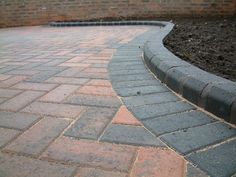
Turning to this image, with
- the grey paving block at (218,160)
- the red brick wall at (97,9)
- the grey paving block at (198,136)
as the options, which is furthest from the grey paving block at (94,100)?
the red brick wall at (97,9)

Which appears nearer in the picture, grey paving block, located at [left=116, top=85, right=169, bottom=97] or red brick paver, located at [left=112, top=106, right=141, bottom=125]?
red brick paver, located at [left=112, top=106, right=141, bottom=125]

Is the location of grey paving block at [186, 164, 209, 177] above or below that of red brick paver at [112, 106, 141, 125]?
above

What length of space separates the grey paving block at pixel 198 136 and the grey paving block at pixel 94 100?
67 centimetres

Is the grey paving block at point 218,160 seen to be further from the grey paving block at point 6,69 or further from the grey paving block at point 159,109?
the grey paving block at point 6,69

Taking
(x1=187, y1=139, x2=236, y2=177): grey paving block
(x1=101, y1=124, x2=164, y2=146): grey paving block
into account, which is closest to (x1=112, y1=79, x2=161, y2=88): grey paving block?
(x1=101, y1=124, x2=164, y2=146): grey paving block

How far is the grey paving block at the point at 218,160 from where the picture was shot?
1.41 meters

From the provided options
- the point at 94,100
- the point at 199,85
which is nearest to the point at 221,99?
the point at 199,85

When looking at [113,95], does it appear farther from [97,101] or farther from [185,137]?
[185,137]

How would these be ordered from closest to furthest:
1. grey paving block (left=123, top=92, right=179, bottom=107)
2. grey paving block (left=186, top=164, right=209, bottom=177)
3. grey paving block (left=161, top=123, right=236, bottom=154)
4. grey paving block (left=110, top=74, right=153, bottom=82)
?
grey paving block (left=186, top=164, right=209, bottom=177) < grey paving block (left=161, top=123, right=236, bottom=154) < grey paving block (left=123, top=92, right=179, bottom=107) < grey paving block (left=110, top=74, right=153, bottom=82)

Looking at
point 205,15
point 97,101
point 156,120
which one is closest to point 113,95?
point 97,101

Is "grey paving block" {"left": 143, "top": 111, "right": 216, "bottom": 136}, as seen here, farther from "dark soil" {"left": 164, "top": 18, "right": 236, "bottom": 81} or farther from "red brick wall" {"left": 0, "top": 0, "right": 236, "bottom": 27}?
"red brick wall" {"left": 0, "top": 0, "right": 236, "bottom": 27}

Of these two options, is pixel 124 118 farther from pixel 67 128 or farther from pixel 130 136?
pixel 67 128

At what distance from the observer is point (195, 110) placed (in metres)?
2.13

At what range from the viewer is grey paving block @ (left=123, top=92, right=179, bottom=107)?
7.61 ft
